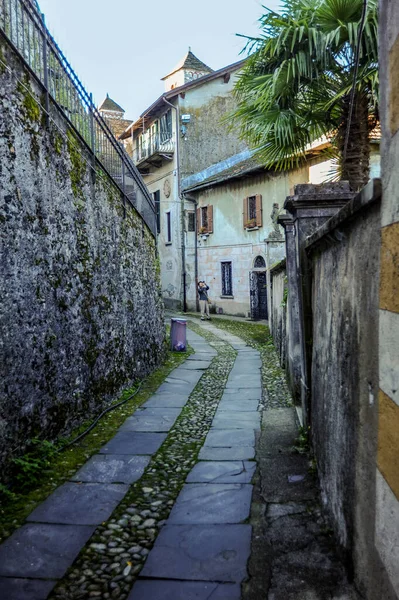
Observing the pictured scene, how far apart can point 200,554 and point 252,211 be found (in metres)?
17.4

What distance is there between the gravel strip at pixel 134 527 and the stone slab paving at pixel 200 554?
3.7 inches

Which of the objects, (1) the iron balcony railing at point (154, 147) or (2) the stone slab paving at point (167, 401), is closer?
(2) the stone slab paving at point (167, 401)

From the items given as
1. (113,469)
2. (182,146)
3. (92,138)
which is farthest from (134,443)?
(182,146)

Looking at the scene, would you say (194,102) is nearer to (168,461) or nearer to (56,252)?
(56,252)

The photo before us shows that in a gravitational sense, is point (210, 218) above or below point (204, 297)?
above

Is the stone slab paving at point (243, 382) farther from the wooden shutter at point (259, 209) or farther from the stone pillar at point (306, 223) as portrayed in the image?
the wooden shutter at point (259, 209)

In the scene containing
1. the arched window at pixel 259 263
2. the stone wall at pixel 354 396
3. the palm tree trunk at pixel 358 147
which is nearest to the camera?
the stone wall at pixel 354 396

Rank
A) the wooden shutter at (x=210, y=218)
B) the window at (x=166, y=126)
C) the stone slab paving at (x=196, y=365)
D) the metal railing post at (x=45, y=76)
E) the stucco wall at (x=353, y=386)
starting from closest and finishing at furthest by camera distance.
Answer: the stucco wall at (x=353, y=386), the metal railing post at (x=45, y=76), the stone slab paving at (x=196, y=365), the wooden shutter at (x=210, y=218), the window at (x=166, y=126)

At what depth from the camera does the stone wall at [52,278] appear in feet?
13.8

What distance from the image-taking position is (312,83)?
786cm

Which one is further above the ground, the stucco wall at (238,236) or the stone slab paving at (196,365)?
the stucco wall at (238,236)

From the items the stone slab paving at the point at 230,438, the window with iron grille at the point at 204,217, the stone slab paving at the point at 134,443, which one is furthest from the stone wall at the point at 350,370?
the window with iron grille at the point at 204,217

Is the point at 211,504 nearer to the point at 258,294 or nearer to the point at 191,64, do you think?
the point at 258,294

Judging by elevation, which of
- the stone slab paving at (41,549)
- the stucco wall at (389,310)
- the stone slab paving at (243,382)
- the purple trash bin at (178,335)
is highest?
the stucco wall at (389,310)
